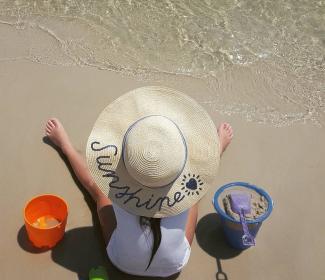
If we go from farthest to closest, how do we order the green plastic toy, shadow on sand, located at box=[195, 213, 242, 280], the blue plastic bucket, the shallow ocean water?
the shallow ocean water, shadow on sand, located at box=[195, 213, 242, 280], the blue plastic bucket, the green plastic toy

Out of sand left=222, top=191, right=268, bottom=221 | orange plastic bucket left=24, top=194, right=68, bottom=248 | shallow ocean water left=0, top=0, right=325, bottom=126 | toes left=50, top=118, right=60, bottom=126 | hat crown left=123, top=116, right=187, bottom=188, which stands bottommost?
orange plastic bucket left=24, top=194, right=68, bottom=248

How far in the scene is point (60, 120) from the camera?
409 cm

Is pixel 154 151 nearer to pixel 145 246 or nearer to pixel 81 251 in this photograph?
pixel 145 246

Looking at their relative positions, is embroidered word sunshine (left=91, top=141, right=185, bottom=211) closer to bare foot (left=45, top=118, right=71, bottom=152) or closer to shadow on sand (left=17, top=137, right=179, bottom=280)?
shadow on sand (left=17, top=137, right=179, bottom=280)

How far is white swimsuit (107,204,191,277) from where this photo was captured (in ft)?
9.14

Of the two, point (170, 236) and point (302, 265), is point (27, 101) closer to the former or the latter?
point (170, 236)

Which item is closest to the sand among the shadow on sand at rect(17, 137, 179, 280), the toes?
the shadow on sand at rect(17, 137, 179, 280)

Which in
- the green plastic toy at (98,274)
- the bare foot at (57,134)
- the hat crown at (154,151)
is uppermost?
the bare foot at (57,134)

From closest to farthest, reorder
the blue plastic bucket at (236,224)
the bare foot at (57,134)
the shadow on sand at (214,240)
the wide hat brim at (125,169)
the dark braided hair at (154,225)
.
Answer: the wide hat brim at (125,169)
the dark braided hair at (154,225)
the blue plastic bucket at (236,224)
the shadow on sand at (214,240)
the bare foot at (57,134)

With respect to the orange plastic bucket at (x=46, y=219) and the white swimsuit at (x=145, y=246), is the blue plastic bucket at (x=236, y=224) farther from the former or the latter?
the orange plastic bucket at (x=46, y=219)

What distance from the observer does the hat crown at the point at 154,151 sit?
7.97 ft

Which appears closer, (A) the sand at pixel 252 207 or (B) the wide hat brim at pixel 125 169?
(B) the wide hat brim at pixel 125 169

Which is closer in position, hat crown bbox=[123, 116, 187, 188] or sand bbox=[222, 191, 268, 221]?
hat crown bbox=[123, 116, 187, 188]

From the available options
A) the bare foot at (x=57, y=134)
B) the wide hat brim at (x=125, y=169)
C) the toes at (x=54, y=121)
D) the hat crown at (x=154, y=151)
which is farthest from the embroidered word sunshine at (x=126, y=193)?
the toes at (x=54, y=121)
